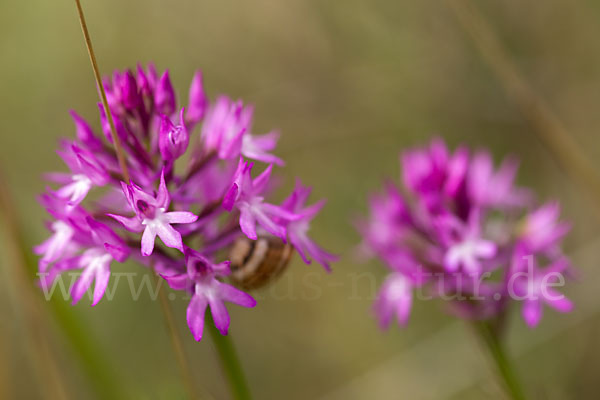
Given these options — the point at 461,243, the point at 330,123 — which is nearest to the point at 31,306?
the point at 461,243

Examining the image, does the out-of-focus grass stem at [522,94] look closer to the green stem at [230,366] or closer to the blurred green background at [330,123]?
the blurred green background at [330,123]

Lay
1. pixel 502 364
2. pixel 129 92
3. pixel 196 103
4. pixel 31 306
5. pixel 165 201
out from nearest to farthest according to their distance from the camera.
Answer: pixel 165 201, pixel 129 92, pixel 196 103, pixel 502 364, pixel 31 306

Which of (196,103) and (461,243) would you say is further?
(461,243)

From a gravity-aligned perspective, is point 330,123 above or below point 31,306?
above

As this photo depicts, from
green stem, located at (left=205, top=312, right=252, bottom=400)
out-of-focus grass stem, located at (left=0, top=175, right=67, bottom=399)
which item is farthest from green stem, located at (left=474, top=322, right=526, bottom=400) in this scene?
out-of-focus grass stem, located at (left=0, top=175, right=67, bottom=399)

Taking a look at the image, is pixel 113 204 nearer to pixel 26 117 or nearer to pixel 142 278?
pixel 142 278

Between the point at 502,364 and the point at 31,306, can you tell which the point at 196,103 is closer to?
the point at 31,306
